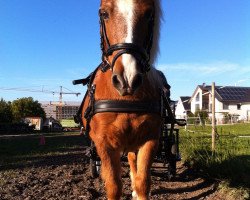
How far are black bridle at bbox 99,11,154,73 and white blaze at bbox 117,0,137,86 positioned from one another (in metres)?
0.06

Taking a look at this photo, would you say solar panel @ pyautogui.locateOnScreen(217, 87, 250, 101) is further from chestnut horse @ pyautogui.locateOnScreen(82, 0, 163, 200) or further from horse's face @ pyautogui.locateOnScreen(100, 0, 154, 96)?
horse's face @ pyautogui.locateOnScreen(100, 0, 154, 96)

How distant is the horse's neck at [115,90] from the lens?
3.87 meters

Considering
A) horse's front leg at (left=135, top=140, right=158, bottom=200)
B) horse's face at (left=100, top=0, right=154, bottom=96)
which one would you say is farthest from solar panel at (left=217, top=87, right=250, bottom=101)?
horse's face at (left=100, top=0, right=154, bottom=96)

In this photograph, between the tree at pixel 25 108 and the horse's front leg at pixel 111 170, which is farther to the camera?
the tree at pixel 25 108

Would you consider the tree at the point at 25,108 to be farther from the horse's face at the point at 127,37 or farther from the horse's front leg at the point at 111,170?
the horse's face at the point at 127,37

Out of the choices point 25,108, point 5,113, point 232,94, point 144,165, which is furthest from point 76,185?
point 232,94

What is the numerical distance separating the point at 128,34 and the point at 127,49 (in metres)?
0.19

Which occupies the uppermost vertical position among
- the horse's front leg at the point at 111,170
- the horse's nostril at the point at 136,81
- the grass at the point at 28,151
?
the horse's nostril at the point at 136,81

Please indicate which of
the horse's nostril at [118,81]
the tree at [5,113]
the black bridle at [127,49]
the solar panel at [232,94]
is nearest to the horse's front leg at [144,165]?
the black bridle at [127,49]

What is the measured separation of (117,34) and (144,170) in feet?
4.64

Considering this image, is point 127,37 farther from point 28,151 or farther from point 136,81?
point 28,151

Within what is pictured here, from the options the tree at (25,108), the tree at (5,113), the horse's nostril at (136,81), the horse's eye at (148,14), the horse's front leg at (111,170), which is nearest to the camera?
the horse's nostril at (136,81)

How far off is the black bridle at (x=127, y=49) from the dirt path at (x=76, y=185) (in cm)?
286

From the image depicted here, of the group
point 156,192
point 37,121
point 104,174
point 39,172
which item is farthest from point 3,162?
point 37,121
